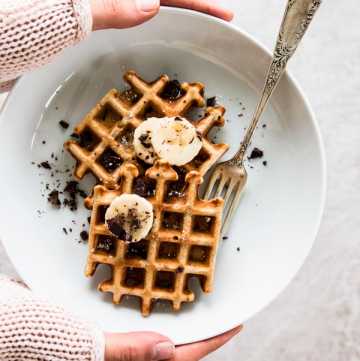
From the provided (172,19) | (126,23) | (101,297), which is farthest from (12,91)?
(101,297)

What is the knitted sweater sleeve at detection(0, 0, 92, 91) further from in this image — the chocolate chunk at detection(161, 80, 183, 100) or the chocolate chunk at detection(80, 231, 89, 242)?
the chocolate chunk at detection(80, 231, 89, 242)

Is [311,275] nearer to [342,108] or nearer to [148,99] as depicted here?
[342,108]

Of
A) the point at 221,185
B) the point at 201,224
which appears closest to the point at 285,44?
the point at 221,185

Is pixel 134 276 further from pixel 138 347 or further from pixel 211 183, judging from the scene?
pixel 211 183

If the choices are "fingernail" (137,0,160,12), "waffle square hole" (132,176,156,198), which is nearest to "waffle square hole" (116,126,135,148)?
"waffle square hole" (132,176,156,198)

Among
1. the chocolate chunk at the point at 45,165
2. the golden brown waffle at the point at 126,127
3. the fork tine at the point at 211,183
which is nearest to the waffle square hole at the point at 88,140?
the golden brown waffle at the point at 126,127

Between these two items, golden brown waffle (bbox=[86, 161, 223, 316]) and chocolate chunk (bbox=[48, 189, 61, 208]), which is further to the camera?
chocolate chunk (bbox=[48, 189, 61, 208])
